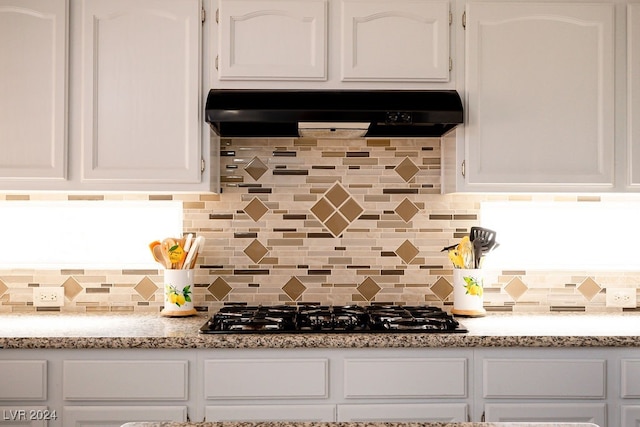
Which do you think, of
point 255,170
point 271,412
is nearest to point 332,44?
point 255,170

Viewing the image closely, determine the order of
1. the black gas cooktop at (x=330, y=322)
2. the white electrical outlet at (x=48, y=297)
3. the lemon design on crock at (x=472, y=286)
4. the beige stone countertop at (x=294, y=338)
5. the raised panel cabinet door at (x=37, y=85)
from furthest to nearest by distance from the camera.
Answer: the white electrical outlet at (x=48, y=297), the lemon design on crock at (x=472, y=286), the raised panel cabinet door at (x=37, y=85), the black gas cooktop at (x=330, y=322), the beige stone countertop at (x=294, y=338)

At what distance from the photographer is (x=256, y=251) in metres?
2.81

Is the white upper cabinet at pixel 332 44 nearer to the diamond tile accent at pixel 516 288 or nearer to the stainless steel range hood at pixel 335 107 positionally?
the stainless steel range hood at pixel 335 107

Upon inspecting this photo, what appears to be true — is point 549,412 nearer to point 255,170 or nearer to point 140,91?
point 255,170

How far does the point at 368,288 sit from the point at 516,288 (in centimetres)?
72

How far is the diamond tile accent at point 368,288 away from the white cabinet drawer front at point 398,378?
641mm

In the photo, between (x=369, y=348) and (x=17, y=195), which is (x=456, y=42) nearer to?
(x=369, y=348)

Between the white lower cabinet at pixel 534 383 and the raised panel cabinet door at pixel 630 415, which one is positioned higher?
the white lower cabinet at pixel 534 383

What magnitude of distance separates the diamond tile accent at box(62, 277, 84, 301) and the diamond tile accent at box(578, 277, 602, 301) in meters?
2.41

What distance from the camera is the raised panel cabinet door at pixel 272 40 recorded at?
2451 millimetres

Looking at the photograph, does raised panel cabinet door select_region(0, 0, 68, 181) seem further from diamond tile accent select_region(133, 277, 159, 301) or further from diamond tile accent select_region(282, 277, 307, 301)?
diamond tile accent select_region(282, 277, 307, 301)

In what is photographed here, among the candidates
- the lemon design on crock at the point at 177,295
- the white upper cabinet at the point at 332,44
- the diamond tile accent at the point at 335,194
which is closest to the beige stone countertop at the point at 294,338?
the lemon design on crock at the point at 177,295

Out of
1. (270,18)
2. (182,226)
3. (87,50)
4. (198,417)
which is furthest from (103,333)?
(270,18)

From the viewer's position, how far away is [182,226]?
9.20 ft
